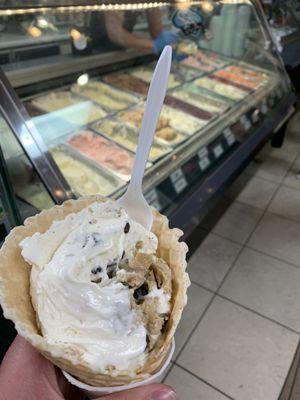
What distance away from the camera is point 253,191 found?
3697 millimetres

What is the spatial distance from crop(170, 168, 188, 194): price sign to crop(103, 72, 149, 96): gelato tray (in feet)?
3.21

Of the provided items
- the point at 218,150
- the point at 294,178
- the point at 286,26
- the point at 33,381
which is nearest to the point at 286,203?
the point at 294,178

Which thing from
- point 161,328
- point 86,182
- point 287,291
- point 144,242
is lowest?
point 287,291

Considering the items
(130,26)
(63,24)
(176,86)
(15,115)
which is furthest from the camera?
(176,86)

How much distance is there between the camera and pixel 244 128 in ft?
9.82

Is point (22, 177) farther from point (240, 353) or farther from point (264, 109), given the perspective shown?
point (264, 109)

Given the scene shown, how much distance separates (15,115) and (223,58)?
Answer: 2.94m

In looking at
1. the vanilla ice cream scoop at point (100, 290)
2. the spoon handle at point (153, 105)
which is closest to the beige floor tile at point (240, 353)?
the vanilla ice cream scoop at point (100, 290)

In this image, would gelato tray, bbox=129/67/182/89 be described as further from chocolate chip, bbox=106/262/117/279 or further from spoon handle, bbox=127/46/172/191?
chocolate chip, bbox=106/262/117/279

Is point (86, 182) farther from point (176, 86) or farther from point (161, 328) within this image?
point (176, 86)

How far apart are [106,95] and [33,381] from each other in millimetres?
2294

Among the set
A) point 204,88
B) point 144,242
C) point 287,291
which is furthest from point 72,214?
point 204,88

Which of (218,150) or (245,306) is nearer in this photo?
(245,306)

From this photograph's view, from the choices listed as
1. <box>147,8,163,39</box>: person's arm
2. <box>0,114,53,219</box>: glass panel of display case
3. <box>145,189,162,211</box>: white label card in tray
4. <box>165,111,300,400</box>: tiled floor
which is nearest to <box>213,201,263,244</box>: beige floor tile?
<box>165,111,300,400</box>: tiled floor
